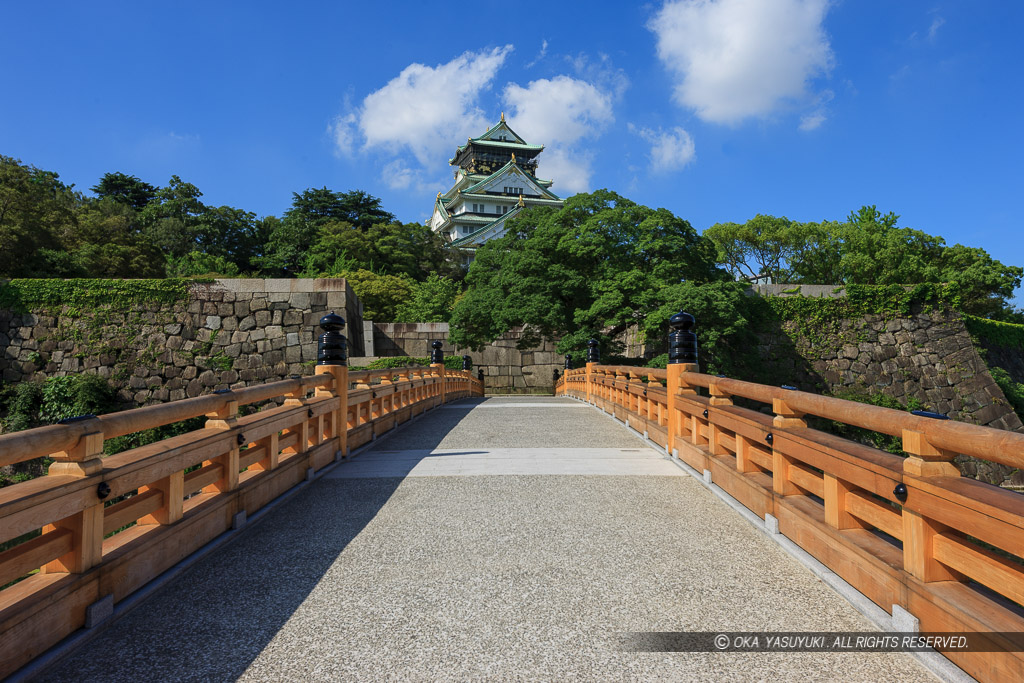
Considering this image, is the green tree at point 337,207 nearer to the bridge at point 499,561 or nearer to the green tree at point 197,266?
the green tree at point 197,266

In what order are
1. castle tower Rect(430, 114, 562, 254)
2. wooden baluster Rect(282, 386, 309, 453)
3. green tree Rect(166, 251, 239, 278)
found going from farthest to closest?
castle tower Rect(430, 114, 562, 254) → green tree Rect(166, 251, 239, 278) → wooden baluster Rect(282, 386, 309, 453)

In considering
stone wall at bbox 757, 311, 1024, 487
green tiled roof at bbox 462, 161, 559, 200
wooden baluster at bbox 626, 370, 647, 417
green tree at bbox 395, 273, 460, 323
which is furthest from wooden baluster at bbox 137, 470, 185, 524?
green tiled roof at bbox 462, 161, 559, 200

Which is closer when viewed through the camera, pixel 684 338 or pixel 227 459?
pixel 227 459

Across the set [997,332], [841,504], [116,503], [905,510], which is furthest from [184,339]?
[997,332]

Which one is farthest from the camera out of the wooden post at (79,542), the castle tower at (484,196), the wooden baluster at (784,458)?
the castle tower at (484,196)

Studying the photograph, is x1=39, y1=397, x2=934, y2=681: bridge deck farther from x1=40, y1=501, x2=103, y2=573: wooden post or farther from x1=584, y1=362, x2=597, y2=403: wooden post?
x1=584, y1=362, x2=597, y2=403: wooden post

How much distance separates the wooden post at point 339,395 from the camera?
5.96 metres

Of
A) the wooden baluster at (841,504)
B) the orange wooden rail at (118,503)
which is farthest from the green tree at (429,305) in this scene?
the wooden baluster at (841,504)

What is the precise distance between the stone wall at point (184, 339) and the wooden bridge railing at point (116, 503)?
1469cm

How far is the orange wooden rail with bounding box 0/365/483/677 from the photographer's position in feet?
6.79

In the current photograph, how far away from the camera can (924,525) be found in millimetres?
2172

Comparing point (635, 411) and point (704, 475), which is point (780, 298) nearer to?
point (635, 411)

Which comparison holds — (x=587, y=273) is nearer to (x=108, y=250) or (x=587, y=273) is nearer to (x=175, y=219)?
(x=108, y=250)

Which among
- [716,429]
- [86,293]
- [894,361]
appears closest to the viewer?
[716,429]
